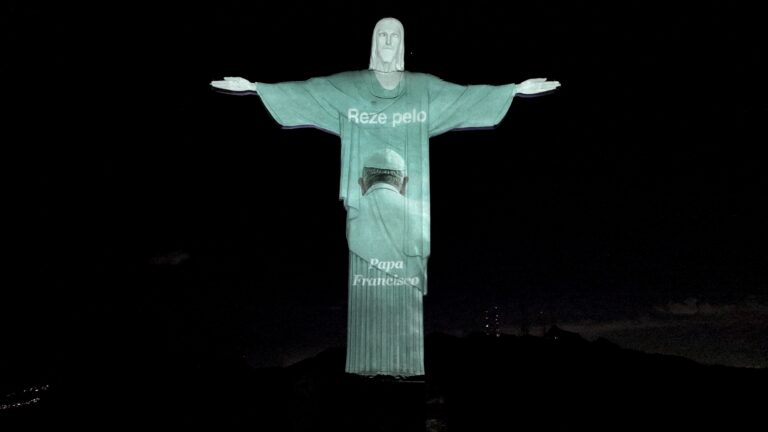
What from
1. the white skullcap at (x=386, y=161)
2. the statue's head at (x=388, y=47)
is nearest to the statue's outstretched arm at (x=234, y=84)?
the statue's head at (x=388, y=47)

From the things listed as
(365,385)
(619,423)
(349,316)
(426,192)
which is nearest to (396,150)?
(426,192)

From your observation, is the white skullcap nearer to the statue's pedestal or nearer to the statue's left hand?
the statue's left hand

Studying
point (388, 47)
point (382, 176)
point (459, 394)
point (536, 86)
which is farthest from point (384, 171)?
point (459, 394)

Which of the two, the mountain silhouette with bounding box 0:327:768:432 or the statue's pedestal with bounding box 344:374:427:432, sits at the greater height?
the statue's pedestal with bounding box 344:374:427:432

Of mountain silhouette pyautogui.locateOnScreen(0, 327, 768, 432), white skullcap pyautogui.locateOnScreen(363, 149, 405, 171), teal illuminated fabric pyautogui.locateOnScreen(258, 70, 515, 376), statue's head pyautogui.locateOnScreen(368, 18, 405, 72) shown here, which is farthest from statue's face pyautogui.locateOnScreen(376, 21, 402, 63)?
mountain silhouette pyautogui.locateOnScreen(0, 327, 768, 432)

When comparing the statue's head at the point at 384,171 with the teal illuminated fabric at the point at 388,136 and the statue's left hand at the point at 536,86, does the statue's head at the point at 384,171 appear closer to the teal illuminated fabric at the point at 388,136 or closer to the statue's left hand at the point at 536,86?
the teal illuminated fabric at the point at 388,136

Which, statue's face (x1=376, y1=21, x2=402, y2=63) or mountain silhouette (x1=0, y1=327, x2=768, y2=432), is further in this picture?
statue's face (x1=376, y1=21, x2=402, y2=63)
